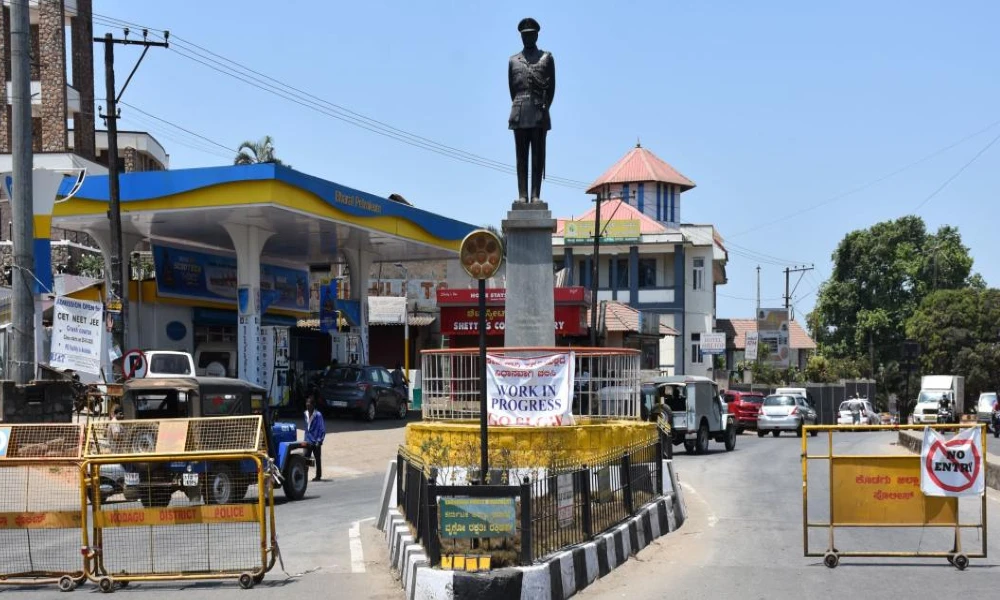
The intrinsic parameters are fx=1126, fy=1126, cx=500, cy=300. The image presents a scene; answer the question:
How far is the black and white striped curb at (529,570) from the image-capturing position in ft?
29.2

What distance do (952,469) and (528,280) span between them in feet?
22.9

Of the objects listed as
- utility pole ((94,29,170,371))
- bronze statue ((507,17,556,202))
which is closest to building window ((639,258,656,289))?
utility pole ((94,29,170,371))

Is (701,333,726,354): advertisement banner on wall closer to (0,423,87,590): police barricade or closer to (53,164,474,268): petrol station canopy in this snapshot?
(53,164,474,268): petrol station canopy

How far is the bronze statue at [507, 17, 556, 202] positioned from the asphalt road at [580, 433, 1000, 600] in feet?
18.8

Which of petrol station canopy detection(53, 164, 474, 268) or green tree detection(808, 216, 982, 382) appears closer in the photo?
petrol station canopy detection(53, 164, 474, 268)

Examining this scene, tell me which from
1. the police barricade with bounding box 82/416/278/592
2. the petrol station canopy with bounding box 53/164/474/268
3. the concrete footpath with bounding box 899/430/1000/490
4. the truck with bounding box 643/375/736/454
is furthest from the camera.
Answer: the petrol station canopy with bounding box 53/164/474/268

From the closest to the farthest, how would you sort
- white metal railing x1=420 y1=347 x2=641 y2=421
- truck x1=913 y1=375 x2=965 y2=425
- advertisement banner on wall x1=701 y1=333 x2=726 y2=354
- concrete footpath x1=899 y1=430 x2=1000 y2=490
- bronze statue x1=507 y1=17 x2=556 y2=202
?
white metal railing x1=420 y1=347 x2=641 y2=421
bronze statue x1=507 y1=17 x2=556 y2=202
concrete footpath x1=899 y1=430 x2=1000 y2=490
truck x1=913 y1=375 x2=965 y2=425
advertisement banner on wall x1=701 y1=333 x2=726 y2=354

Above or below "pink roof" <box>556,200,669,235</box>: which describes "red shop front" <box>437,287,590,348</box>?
below

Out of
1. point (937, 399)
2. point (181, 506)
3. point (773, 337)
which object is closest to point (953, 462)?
point (181, 506)

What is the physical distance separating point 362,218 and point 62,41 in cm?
2171

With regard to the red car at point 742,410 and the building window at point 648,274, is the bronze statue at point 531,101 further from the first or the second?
the building window at point 648,274

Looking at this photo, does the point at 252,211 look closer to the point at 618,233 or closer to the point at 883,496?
the point at 883,496

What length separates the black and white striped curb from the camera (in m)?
8.90

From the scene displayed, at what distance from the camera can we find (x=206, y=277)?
38.8 meters
